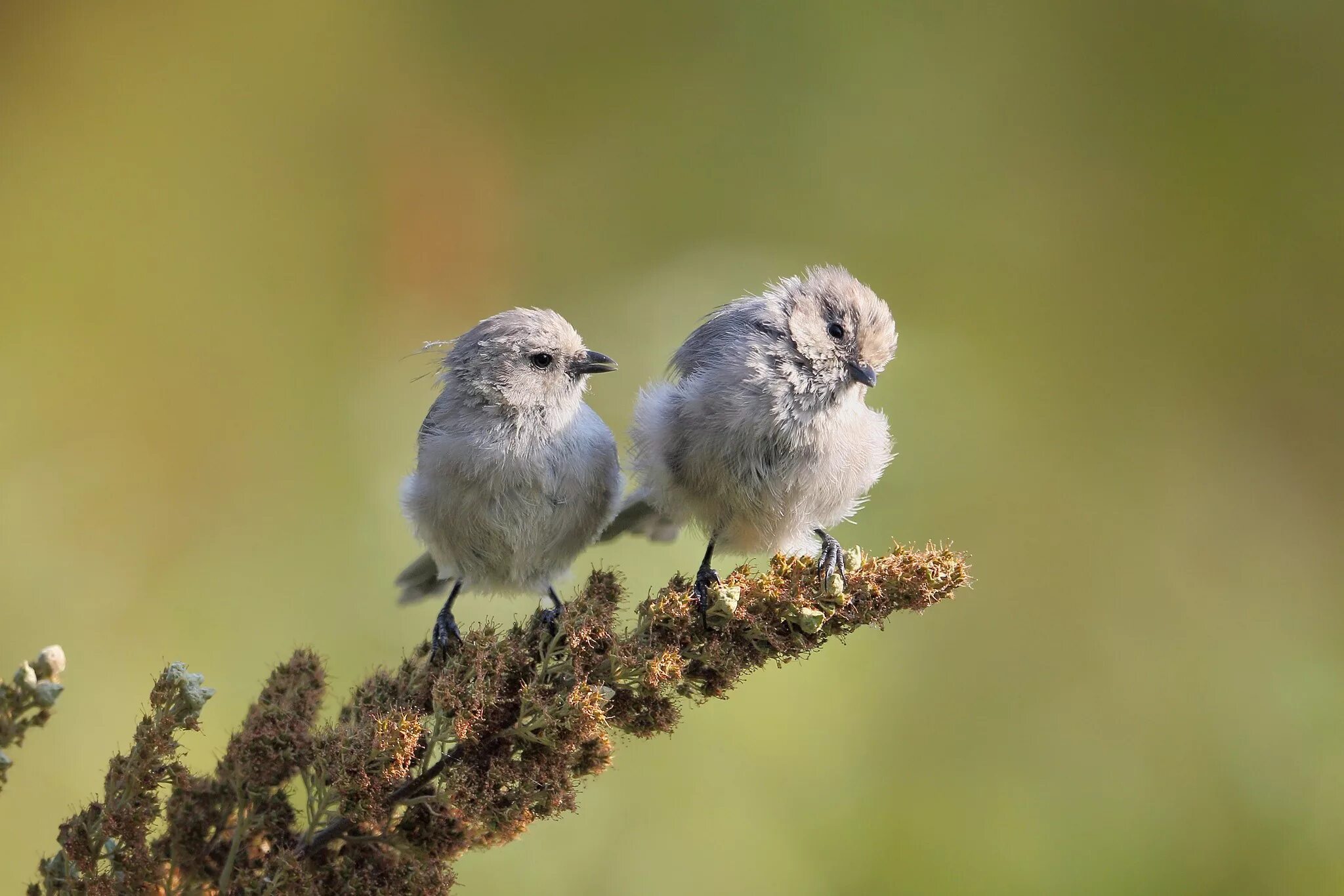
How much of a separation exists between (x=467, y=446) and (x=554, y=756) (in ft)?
5.56

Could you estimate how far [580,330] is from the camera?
6.18 m

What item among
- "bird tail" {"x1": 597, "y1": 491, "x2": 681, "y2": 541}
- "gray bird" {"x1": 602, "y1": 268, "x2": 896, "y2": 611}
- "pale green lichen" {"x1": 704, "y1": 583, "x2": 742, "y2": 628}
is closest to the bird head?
"gray bird" {"x1": 602, "y1": 268, "x2": 896, "y2": 611}

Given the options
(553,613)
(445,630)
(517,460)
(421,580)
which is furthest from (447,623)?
(553,613)

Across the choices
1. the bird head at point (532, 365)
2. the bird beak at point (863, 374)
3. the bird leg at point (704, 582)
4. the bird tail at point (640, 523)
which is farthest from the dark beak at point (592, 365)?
the bird beak at point (863, 374)

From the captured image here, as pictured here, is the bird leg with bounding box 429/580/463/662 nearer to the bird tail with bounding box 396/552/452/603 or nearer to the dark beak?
the bird tail with bounding box 396/552/452/603

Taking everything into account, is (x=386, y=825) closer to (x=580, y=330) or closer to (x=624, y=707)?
(x=624, y=707)

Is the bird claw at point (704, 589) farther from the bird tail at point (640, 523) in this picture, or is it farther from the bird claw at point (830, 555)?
the bird tail at point (640, 523)

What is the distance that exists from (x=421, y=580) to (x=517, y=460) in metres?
1.15

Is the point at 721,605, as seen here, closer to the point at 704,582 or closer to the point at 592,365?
the point at 704,582

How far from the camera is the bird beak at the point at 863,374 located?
12.2 ft

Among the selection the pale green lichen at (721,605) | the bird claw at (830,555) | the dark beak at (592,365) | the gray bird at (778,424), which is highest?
the dark beak at (592,365)

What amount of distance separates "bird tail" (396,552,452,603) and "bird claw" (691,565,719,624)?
5.09 feet

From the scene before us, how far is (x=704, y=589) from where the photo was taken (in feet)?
10.4

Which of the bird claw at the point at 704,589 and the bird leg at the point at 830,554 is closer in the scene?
the bird claw at the point at 704,589
